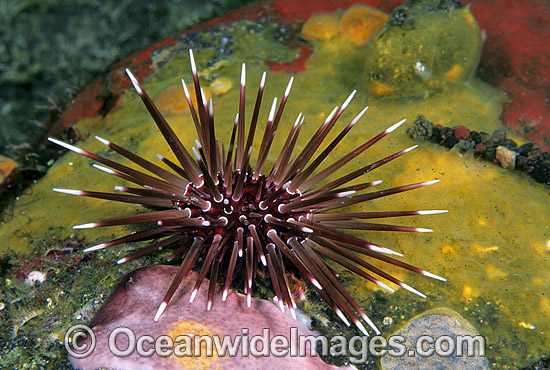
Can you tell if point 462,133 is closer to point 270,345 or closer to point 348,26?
point 348,26

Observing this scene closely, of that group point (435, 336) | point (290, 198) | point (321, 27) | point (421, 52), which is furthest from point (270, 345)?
point (321, 27)

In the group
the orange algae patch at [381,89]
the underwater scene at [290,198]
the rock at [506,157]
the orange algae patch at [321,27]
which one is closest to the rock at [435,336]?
the underwater scene at [290,198]

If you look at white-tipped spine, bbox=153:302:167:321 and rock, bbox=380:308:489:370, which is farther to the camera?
rock, bbox=380:308:489:370

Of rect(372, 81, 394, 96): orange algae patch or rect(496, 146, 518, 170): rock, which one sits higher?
rect(372, 81, 394, 96): orange algae patch

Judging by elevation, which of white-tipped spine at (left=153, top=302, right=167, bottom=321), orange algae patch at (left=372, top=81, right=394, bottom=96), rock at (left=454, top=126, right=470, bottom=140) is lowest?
rock at (left=454, top=126, right=470, bottom=140)

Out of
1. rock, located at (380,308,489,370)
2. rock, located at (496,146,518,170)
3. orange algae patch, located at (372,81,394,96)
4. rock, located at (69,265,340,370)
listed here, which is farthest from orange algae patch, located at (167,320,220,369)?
orange algae patch, located at (372,81,394,96)

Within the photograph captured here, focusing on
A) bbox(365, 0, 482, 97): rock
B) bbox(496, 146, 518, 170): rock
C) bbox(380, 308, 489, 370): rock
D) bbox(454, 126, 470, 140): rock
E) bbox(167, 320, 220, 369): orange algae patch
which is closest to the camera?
bbox(167, 320, 220, 369): orange algae patch

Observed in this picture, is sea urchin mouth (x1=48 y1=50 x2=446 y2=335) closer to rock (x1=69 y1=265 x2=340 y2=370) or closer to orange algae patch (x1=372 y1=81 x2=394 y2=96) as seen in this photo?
rock (x1=69 y1=265 x2=340 y2=370)
